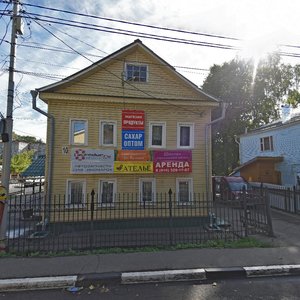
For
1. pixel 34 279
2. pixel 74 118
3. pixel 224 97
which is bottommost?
pixel 34 279

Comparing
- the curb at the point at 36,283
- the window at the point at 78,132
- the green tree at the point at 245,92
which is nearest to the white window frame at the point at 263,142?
the green tree at the point at 245,92

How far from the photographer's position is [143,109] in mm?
11555

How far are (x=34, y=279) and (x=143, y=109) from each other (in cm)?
793

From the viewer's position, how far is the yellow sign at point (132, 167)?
10961mm

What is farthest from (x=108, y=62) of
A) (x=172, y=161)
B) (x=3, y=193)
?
(x=3, y=193)

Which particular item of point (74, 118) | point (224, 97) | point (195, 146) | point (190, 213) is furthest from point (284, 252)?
point (224, 97)

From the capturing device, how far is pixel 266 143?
24.2 m

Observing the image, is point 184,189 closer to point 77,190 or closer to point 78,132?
point 77,190

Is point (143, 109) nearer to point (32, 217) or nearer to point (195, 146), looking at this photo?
point (195, 146)

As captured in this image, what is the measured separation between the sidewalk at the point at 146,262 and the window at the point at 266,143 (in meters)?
17.7

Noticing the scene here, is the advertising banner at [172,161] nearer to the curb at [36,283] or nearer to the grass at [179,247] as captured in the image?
the grass at [179,247]

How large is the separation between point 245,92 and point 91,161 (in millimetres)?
27033

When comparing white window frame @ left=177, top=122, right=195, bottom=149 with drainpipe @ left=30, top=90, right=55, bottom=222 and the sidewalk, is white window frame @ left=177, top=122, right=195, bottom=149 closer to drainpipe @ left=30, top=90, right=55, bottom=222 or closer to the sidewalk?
drainpipe @ left=30, top=90, right=55, bottom=222

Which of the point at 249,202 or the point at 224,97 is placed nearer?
the point at 249,202
